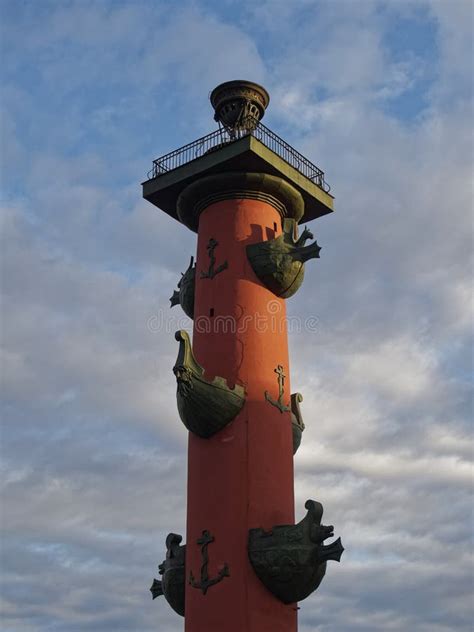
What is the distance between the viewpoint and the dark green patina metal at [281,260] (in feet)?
84.9

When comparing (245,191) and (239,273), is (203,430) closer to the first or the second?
(239,273)

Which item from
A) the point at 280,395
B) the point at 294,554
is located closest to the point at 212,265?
the point at 280,395

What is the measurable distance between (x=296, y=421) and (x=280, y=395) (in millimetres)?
1598

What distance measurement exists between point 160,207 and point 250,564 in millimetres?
12070

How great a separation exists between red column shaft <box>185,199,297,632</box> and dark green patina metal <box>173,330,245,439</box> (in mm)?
332

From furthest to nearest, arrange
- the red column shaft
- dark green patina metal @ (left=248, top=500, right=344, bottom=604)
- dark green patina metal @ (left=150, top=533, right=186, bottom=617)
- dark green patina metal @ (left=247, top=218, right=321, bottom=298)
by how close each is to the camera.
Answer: dark green patina metal @ (left=247, top=218, right=321, bottom=298)
dark green patina metal @ (left=150, top=533, right=186, bottom=617)
the red column shaft
dark green patina metal @ (left=248, top=500, right=344, bottom=604)

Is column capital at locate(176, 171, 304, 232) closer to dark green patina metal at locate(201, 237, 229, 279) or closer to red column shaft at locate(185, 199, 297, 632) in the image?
red column shaft at locate(185, 199, 297, 632)

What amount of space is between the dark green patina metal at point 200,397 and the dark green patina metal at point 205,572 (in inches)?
106

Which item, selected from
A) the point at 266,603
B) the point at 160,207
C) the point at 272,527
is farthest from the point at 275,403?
the point at 160,207

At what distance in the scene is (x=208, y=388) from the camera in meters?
23.6

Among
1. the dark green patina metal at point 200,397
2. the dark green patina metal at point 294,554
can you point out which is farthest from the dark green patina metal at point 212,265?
the dark green patina metal at point 294,554

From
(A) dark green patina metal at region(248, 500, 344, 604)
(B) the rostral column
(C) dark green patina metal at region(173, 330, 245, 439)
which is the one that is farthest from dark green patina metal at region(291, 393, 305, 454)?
(A) dark green patina metal at region(248, 500, 344, 604)

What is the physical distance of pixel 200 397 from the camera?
2352 centimetres

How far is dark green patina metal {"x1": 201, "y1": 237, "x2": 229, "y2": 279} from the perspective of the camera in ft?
85.6
